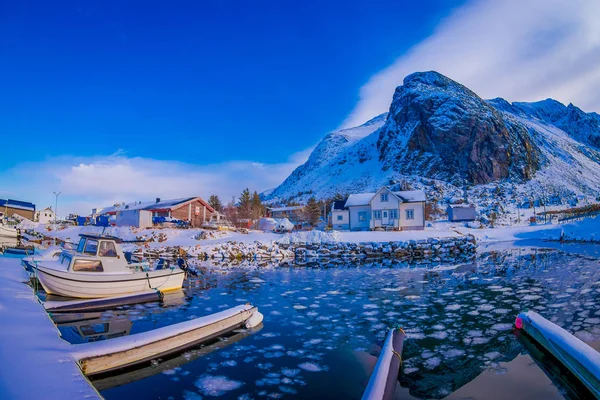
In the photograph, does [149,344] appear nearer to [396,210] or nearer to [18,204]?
[396,210]

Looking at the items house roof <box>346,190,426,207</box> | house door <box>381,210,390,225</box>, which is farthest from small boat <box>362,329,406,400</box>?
house roof <box>346,190,426,207</box>

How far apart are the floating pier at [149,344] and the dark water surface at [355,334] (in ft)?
1.06

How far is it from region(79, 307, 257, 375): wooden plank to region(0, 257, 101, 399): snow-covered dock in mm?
552

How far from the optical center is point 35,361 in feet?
19.7

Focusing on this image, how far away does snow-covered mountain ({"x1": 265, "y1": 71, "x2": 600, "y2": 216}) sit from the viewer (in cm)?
11462

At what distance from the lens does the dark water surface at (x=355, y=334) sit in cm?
634

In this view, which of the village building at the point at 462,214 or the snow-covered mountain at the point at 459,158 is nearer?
the village building at the point at 462,214

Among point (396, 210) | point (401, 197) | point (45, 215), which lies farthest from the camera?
point (45, 215)

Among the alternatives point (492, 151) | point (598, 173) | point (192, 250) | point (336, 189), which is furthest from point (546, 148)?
point (192, 250)

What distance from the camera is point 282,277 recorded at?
2033 centimetres

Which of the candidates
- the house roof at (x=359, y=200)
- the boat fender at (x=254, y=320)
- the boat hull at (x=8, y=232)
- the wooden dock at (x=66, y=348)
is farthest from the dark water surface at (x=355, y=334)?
the house roof at (x=359, y=200)

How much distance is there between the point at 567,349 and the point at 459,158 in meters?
136

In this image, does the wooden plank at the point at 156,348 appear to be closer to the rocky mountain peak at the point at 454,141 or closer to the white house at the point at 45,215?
the white house at the point at 45,215

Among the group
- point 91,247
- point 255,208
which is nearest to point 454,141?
point 255,208
